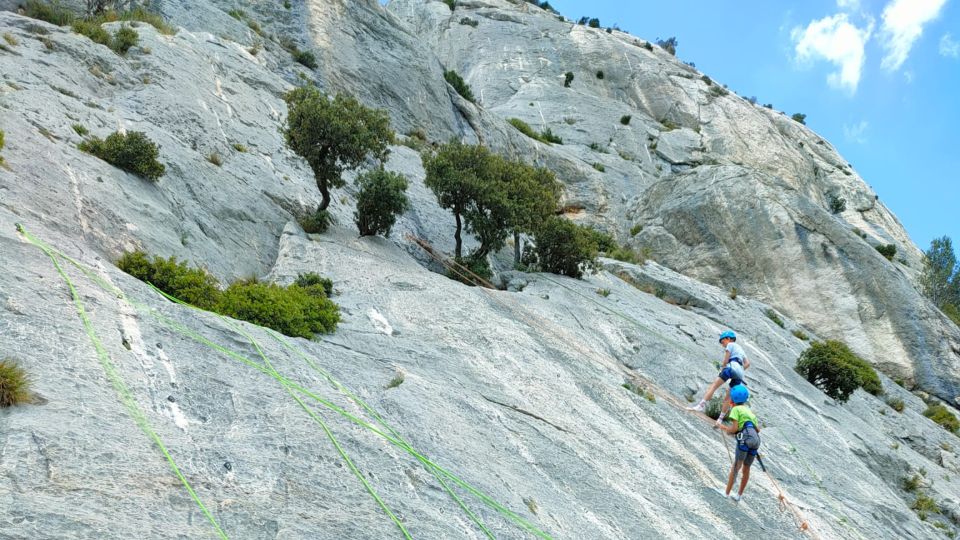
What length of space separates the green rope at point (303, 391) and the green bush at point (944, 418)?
90.2ft

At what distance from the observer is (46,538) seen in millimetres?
5398

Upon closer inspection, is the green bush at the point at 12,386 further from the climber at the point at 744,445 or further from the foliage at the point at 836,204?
the foliage at the point at 836,204

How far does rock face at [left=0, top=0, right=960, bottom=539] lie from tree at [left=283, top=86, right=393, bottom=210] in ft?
5.84

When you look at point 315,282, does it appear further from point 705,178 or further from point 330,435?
point 705,178

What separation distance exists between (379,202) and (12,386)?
15.9 meters

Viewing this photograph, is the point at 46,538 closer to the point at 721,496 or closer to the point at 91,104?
the point at 721,496

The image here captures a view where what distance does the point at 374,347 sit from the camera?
43.2 ft

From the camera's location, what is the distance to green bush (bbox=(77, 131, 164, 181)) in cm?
1742

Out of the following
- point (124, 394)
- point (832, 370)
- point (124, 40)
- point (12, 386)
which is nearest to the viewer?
point (12, 386)

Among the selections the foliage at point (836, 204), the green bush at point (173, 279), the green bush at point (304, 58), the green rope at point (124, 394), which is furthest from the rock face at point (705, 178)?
the green rope at point (124, 394)

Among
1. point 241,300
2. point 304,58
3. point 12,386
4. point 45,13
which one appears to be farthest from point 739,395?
point 304,58

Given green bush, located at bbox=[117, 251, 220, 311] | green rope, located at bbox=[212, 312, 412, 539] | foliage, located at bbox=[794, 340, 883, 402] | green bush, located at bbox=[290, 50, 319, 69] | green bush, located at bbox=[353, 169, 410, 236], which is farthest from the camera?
green bush, located at bbox=[290, 50, 319, 69]

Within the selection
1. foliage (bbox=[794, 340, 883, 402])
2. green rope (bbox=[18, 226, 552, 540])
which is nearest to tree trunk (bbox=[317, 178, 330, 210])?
green rope (bbox=[18, 226, 552, 540])

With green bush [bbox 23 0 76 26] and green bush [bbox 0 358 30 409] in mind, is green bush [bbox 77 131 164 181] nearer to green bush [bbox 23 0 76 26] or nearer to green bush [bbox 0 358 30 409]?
green bush [bbox 23 0 76 26]
